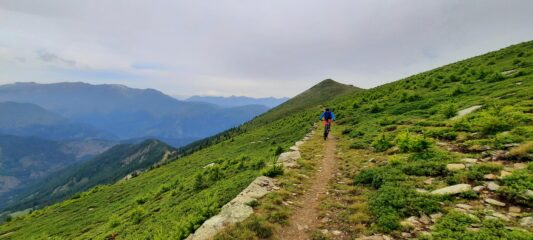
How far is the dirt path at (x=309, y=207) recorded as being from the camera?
9320 millimetres

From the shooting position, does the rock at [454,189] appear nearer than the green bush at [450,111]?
Yes

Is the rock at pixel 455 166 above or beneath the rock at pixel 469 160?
beneath

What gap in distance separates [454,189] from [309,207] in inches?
200

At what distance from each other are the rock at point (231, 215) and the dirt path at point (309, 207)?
1.63 metres

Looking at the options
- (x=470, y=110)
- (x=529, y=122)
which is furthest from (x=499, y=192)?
(x=470, y=110)

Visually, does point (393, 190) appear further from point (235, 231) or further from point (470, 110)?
point (470, 110)

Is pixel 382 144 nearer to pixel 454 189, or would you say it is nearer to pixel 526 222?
pixel 454 189

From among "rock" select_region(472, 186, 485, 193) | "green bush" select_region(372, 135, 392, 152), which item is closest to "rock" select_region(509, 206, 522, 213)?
"rock" select_region(472, 186, 485, 193)

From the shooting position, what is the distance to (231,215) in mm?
10430

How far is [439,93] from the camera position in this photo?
27422mm

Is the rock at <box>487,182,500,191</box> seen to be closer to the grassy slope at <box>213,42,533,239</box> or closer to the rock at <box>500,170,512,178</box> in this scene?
the grassy slope at <box>213,42,533,239</box>

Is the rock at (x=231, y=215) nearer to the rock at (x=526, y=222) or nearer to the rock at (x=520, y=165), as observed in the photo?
the rock at (x=526, y=222)

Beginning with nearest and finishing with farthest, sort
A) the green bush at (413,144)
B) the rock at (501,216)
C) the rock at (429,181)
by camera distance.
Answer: the rock at (501,216) < the rock at (429,181) < the green bush at (413,144)

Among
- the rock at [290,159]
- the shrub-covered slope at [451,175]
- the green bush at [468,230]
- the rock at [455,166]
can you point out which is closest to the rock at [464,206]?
the shrub-covered slope at [451,175]
